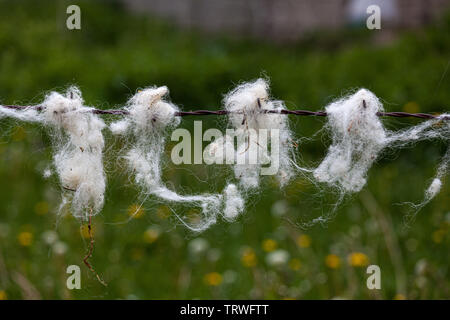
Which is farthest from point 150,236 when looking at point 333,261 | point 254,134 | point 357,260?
point 254,134

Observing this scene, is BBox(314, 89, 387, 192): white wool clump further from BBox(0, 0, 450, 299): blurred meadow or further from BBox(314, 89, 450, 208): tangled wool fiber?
BBox(0, 0, 450, 299): blurred meadow

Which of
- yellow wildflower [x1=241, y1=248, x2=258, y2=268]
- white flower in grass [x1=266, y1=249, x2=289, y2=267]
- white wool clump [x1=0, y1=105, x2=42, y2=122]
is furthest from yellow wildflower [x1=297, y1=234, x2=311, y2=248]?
white wool clump [x1=0, y1=105, x2=42, y2=122]

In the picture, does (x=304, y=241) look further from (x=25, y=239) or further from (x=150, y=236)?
(x=25, y=239)

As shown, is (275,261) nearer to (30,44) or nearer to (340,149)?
(340,149)

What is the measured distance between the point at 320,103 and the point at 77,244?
9.15 feet

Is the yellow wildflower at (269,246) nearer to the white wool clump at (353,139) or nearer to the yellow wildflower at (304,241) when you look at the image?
the yellow wildflower at (304,241)

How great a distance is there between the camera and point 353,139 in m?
1.82

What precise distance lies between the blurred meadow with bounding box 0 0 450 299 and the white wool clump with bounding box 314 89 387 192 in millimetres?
160

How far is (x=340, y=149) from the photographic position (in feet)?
6.10

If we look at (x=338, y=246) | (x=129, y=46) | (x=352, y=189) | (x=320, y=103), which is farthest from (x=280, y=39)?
(x=352, y=189)

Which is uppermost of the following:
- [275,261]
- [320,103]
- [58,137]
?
[320,103]

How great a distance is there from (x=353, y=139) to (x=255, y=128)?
312 millimetres

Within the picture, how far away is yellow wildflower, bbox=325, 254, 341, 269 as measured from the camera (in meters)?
3.37

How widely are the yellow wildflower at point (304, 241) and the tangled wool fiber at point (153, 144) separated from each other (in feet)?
5.70
